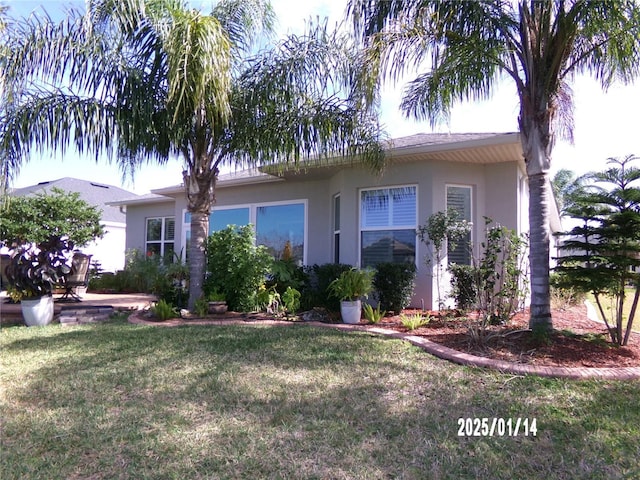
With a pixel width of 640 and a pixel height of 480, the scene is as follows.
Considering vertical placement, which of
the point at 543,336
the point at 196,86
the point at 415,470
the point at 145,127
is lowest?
the point at 415,470

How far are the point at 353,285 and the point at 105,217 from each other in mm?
18560

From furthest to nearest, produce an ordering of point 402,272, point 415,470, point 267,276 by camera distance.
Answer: point 267,276
point 402,272
point 415,470

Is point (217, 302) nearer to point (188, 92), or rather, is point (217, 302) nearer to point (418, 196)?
point (188, 92)

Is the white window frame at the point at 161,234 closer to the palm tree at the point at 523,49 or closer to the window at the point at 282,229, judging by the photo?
the window at the point at 282,229

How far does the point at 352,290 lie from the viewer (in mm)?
7699

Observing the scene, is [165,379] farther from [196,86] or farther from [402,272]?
[402,272]

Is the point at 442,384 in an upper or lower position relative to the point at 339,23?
lower

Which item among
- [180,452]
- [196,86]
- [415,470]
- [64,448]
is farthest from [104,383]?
[196,86]

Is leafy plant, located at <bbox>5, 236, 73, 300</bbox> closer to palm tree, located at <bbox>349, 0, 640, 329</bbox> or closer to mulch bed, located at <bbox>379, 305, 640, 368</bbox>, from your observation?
mulch bed, located at <bbox>379, 305, 640, 368</bbox>

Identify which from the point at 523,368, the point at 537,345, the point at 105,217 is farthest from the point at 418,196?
the point at 105,217

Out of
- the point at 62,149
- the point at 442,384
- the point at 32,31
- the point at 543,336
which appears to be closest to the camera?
the point at 442,384

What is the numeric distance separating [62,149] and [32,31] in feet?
6.07

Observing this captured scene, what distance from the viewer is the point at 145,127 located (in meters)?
7.18
